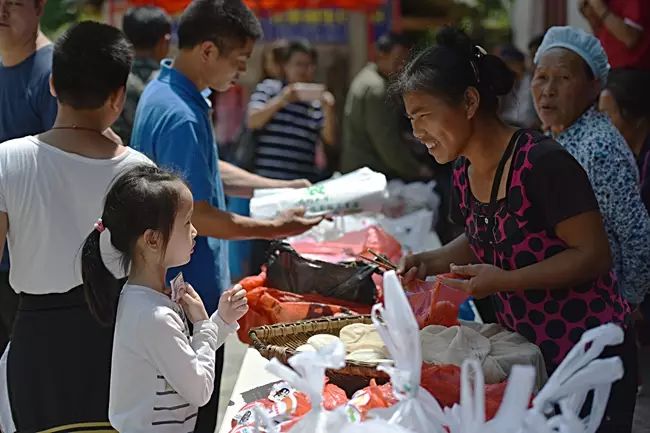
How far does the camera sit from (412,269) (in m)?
2.54

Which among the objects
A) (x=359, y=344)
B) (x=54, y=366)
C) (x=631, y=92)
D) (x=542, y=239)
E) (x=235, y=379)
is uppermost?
(x=631, y=92)

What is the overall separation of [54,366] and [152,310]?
2.00ft

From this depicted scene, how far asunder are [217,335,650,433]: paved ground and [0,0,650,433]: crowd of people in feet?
2.61

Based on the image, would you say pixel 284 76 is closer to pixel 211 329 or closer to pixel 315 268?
pixel 315 268

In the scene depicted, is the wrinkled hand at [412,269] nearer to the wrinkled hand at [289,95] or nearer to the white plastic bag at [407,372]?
the white plastic bag at [407,372]

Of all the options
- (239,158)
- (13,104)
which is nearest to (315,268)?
(13,104)

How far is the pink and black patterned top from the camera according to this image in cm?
204

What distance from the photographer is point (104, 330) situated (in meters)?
2.59

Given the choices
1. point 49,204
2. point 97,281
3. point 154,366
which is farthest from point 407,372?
point 49,204

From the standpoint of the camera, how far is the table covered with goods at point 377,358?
158 cm

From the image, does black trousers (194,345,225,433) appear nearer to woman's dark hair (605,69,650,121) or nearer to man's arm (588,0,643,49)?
woman's dark hair (605,69,650,121)

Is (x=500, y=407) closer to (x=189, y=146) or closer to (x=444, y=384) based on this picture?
(x=444, y=384)

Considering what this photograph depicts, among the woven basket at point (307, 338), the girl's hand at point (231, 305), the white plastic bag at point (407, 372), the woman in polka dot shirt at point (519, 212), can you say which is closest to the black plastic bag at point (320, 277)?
the woven basket at point (307, 338)

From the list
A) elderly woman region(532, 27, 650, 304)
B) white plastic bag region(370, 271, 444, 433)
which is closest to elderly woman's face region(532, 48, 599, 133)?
elderly woman region(532, 27, 650, 304)
